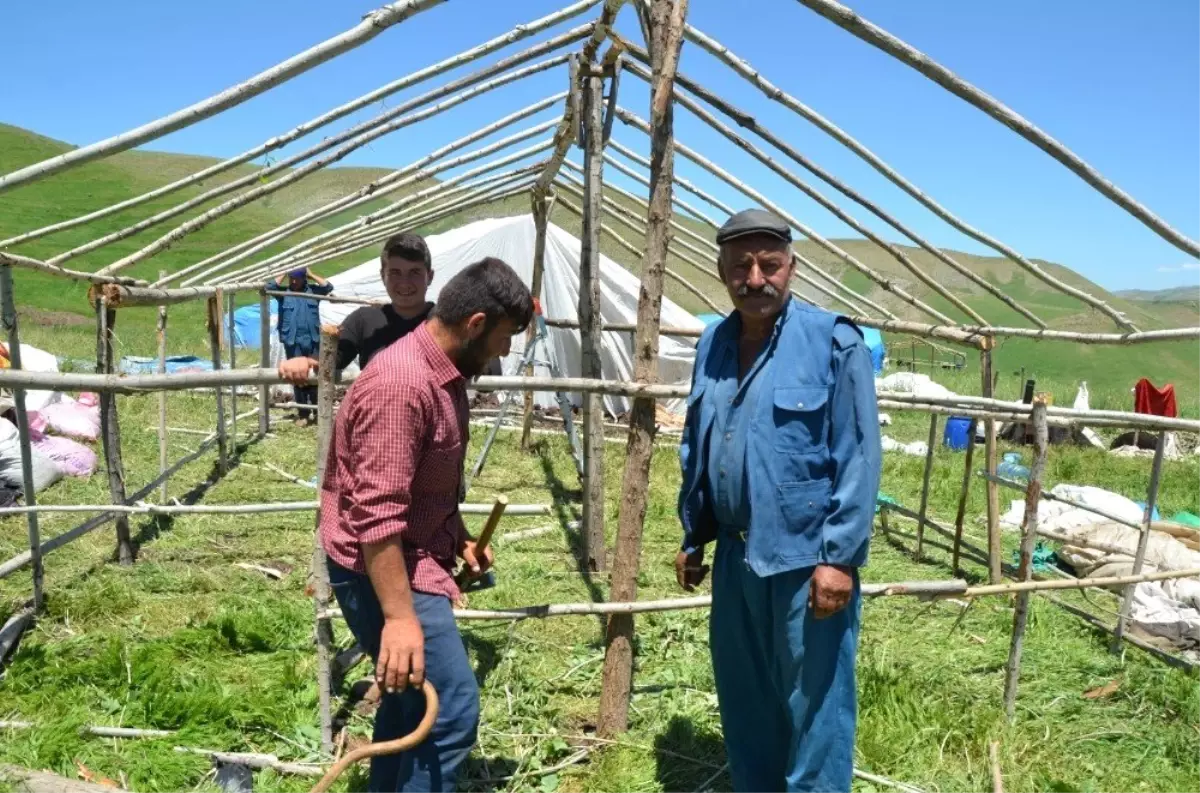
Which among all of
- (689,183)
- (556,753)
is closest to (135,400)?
(689,183)

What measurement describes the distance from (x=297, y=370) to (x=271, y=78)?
926 mm

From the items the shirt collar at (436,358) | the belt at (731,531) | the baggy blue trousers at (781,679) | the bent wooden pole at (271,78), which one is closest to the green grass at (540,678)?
the baggy blue trousers at (781,679)

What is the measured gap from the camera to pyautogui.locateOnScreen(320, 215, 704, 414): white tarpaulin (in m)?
11.7

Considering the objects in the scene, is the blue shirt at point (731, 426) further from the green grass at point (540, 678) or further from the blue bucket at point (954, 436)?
the blue bucket at point (954, 436)

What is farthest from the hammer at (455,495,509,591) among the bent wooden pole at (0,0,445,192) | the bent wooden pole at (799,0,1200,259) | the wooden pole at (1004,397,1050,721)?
the wooden pole at (1004,397,1050,721)

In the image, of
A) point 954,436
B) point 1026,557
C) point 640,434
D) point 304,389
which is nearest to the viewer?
point 640,434

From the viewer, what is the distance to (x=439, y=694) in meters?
2.08

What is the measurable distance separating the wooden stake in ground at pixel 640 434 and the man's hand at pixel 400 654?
1.30 m

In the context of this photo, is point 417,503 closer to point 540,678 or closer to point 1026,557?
point 540,678

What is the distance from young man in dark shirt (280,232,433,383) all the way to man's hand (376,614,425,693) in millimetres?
1795

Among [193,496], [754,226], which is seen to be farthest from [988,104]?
[193,496]

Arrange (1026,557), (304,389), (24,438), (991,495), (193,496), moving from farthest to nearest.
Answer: (304,389)
(193,496)
(991,495)
(24,438)
(1026,557)

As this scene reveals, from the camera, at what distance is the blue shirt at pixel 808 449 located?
223cm

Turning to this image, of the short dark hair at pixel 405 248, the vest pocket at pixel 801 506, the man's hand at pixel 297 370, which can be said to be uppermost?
the short dark hair at pixel 405 248
